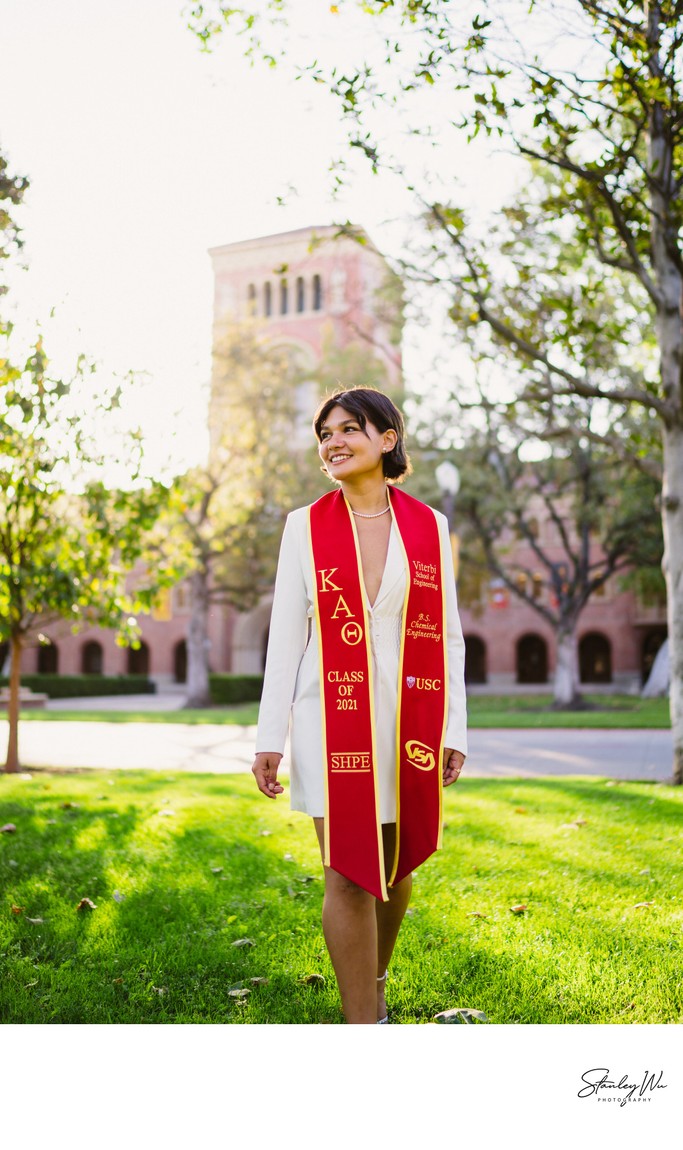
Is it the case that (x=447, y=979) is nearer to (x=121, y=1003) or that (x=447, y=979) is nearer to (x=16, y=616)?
(x=121, y=1003)

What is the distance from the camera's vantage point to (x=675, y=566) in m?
7.88

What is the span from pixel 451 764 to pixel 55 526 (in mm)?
6987

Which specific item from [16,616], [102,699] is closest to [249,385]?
[102,699]

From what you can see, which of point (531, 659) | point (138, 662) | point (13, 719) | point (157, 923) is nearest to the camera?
point (157, 923)

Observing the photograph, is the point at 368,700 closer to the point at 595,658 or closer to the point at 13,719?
the point at 13,719

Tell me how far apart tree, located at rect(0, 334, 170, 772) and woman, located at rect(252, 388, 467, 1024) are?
602cm

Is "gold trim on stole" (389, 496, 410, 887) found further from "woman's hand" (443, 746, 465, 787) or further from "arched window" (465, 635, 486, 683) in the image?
"arched window" (465, 635, 486, 683)

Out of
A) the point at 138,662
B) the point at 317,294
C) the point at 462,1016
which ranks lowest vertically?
the point at 462,1016

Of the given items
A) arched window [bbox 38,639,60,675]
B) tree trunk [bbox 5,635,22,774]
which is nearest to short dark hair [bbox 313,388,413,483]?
tree trunk [bbox 5,635,22,774]

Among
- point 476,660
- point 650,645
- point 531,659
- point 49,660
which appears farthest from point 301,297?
point 650,645

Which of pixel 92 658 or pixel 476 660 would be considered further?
pixel 92 658

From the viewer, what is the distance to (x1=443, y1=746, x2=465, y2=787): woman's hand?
9.48 feet

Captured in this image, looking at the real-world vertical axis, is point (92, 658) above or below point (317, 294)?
below
